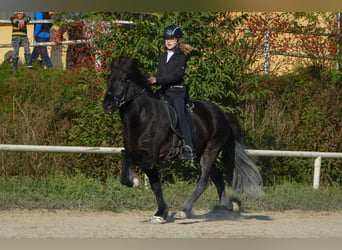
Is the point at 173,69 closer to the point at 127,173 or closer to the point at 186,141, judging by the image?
the point at 186,141

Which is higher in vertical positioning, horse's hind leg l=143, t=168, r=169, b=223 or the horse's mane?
the horse's mane

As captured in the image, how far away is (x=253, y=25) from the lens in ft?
40.5

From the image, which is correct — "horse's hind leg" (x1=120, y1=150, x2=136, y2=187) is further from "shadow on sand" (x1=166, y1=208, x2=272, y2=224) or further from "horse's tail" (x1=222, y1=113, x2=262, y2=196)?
"horse's tail" (x1=222, y1=113, x2=262, y2=196)

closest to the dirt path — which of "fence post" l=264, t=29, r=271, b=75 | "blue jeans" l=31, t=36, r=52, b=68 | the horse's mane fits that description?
the horse's mane

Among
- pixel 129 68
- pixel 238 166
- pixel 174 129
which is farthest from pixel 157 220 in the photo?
pixel 129 68

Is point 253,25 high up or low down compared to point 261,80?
up

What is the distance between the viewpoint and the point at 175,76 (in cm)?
772

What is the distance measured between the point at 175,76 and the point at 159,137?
86 cm

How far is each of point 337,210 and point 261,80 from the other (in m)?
3.89

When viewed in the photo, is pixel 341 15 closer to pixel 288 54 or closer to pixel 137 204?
pixel 288 54

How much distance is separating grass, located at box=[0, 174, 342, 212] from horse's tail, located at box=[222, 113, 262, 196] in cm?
56

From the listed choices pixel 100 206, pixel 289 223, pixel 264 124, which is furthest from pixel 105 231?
pixel 264 124

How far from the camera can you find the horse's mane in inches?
291

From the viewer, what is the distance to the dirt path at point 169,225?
7.00m
